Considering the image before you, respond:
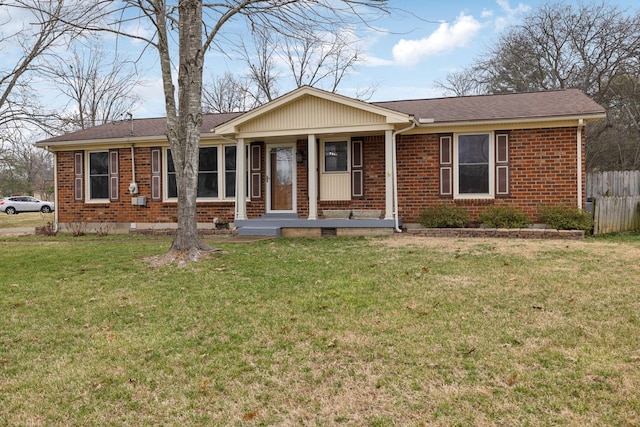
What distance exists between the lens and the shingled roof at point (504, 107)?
10.6 meters

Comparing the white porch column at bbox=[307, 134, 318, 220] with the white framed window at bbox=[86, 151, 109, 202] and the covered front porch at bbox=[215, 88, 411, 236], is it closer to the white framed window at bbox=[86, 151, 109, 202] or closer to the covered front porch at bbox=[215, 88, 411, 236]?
the covered front porch at bbox=[215, 88, 411, 236]

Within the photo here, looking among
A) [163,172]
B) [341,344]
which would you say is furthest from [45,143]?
[341,344]

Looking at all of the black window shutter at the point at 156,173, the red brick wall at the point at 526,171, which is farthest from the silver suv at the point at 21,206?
the red brick wall at the point at 526,171

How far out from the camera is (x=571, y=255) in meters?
7.37

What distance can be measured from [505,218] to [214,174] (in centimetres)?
826

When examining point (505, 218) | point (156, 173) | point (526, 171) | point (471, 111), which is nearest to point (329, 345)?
point (505, 218)

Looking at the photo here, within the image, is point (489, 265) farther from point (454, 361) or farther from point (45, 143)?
point (45, 143)

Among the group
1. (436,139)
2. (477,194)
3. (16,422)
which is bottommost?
(16,422)

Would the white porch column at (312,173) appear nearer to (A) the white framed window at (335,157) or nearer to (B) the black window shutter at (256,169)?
(A) the white framed window at (335,157)

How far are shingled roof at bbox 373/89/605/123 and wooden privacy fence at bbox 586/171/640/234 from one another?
2303 mm

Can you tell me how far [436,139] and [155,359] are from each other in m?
9.74

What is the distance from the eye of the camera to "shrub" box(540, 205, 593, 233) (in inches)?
Answer: 402

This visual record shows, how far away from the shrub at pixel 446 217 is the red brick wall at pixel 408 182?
1.54ft

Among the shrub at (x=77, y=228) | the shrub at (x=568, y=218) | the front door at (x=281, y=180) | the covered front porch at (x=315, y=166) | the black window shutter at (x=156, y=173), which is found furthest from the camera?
the black window shutter at (x=156, y=173)
